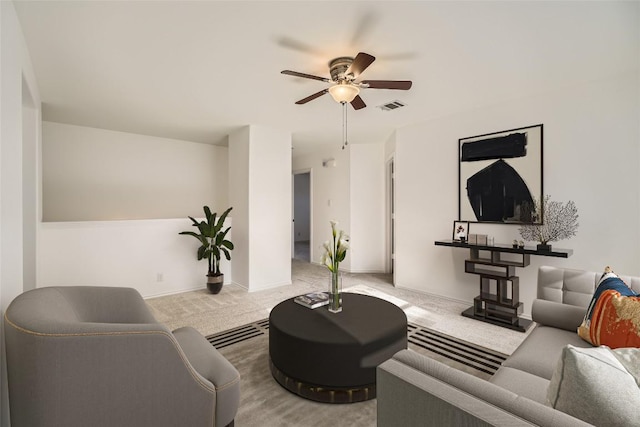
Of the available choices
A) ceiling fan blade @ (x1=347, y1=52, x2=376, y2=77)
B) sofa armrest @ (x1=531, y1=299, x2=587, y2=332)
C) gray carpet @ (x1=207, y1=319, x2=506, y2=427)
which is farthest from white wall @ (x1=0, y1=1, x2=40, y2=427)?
sofa armrest @ (x1=531, y1=299, x2=587, y2=332)

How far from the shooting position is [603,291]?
5.36 ft

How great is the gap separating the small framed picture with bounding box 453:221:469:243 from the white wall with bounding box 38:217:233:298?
338 cm

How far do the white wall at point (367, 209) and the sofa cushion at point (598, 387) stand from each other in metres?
4.83

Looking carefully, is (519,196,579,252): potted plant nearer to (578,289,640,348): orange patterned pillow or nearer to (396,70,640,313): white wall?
(396,70,640,313): white wall

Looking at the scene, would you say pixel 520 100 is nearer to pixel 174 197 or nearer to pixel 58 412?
pixel 58 412

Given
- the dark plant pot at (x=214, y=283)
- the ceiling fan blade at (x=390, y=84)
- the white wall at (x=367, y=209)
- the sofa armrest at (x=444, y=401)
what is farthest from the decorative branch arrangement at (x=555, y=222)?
the dark plant pot at (x=214, y=283)

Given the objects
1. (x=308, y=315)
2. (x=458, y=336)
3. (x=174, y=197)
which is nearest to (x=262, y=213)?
(x=174, y=197)

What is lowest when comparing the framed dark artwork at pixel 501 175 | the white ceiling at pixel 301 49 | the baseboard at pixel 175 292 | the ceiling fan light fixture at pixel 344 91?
the baseboard at pixel 175 292

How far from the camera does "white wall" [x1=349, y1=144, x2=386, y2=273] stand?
225 inches

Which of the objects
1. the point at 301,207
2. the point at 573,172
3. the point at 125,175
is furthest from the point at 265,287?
the point at 301,207

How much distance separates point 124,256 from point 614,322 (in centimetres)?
491

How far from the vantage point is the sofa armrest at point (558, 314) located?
1871mm

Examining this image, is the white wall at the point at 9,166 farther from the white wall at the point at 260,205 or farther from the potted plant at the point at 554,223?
the potted plant at the point at 554,223

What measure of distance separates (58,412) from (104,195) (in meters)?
4.52
